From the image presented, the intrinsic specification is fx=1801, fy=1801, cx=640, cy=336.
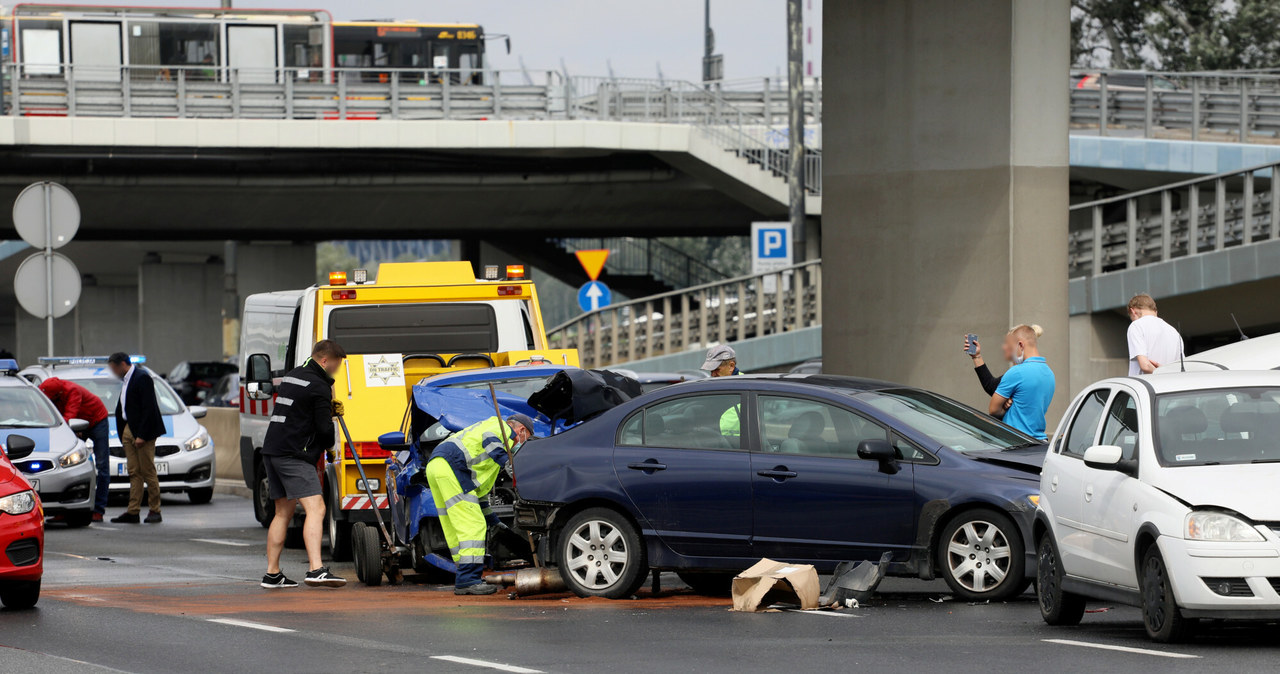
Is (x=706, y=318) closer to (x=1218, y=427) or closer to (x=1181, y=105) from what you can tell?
(x=1181, y=105)

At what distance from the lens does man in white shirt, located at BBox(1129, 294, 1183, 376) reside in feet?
44.5

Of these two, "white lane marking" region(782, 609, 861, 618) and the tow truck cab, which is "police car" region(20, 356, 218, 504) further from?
"white lane marking" region(782, 609, 861, 618)

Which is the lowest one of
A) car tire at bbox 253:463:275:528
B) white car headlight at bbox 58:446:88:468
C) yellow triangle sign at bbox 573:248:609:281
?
car tire at bbox 253:463:275:528

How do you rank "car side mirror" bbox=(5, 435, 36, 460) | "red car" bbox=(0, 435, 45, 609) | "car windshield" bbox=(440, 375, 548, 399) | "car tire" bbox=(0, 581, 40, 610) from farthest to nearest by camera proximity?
"car windshield" bbox=(440, 375, 548, 399) → "car side mirror" bbox=(5, 435, 36, 460) → "car tire" bbox=(0, 581, 40, 610) → "red car" bbox=(0, 435, 45, 609)

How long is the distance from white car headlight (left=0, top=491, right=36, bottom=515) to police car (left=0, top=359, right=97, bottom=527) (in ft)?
22.3

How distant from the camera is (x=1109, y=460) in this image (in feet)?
28.3

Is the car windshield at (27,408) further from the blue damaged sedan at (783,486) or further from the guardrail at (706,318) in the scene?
the guardrail at (706,318)

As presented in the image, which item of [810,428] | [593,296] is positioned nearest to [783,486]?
[810,428]

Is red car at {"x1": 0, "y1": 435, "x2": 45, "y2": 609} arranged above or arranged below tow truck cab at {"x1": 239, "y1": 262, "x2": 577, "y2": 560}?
below

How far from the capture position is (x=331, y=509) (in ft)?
47.2

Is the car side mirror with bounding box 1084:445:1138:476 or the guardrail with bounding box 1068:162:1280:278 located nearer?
the car side mirror with bounding box 1084:445:1138:476

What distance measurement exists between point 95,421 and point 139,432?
1.91ft

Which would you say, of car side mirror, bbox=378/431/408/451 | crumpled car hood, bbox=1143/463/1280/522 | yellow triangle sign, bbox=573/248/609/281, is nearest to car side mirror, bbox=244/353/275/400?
car side mirror, bbox=378/431/408/451

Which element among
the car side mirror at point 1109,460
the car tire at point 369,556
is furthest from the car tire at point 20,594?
the car side mirror at point 1109,460
